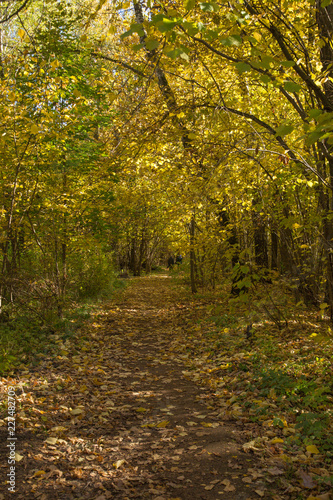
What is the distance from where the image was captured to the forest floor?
277cm

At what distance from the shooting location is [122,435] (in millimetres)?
3658

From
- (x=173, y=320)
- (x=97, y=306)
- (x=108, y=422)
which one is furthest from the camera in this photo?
(x=97, y=306)

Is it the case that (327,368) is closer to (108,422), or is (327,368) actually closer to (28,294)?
(108,422)

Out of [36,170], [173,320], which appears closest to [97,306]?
[173,320]

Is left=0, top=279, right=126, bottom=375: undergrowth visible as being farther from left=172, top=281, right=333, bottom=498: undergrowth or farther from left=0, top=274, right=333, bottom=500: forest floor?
left=172, top=281, right=333, bottom=498: undergrowth

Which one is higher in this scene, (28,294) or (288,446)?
(28,294)

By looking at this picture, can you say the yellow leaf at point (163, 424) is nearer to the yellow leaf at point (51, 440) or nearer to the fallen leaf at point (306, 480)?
the yellow leaf at point (51, 440)

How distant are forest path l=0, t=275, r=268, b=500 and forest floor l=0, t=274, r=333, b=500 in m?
0.01

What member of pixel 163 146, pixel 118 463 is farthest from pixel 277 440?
pixel 163 146

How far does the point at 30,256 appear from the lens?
857 cm

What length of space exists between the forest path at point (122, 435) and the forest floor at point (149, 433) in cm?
1

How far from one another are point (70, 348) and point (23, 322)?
1.36 metres

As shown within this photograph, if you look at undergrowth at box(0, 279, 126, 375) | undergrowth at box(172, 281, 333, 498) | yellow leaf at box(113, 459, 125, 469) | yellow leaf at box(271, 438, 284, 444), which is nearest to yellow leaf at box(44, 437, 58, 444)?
yellow leaf at box(113, 459, 125, 469)

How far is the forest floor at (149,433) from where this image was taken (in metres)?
2.77
